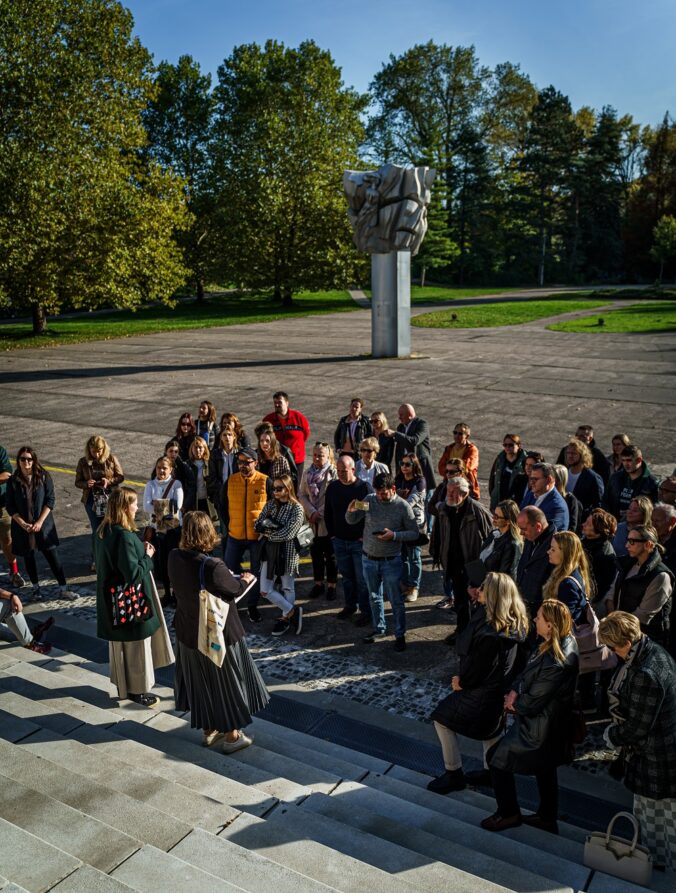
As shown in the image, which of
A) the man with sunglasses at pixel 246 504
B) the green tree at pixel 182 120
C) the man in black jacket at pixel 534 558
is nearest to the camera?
the man in black jacket at pixel 534 558

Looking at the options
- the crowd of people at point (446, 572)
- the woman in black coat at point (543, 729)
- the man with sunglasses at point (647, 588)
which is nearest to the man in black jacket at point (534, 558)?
the crowd of people at point (446, 572)

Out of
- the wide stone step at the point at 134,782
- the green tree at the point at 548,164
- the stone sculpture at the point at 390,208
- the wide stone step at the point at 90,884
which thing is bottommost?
the wide stone step at the point at 134,782

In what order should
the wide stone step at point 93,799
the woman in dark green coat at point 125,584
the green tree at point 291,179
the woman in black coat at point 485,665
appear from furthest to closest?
the green tree at point 291,179 → the woman in dark green coat at point 125,584 → the woman in black coat at point 485,665 → the wide stone step at point 93,799

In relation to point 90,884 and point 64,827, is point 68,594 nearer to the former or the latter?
point 64,827

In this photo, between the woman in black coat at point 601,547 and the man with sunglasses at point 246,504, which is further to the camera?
the man with sunglasses at point 246,504

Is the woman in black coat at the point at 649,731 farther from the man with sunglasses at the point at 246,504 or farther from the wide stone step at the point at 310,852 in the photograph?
the man with sunglasses at the point at 246,504

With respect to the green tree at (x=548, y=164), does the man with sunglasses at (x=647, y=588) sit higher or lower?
lower

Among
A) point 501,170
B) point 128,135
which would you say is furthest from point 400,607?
point 501,170

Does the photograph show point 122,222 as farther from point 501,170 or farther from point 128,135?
point 501,170

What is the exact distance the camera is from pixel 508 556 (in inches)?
274

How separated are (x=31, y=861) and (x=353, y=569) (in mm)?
5514

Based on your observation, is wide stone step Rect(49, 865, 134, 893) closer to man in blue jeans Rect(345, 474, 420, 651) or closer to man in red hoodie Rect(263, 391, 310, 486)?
man in blue jeans Rect(345, 474, 420, 651)

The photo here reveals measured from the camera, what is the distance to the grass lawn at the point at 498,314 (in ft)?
131

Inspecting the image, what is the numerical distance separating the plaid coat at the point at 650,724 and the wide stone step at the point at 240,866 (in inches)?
86.3
